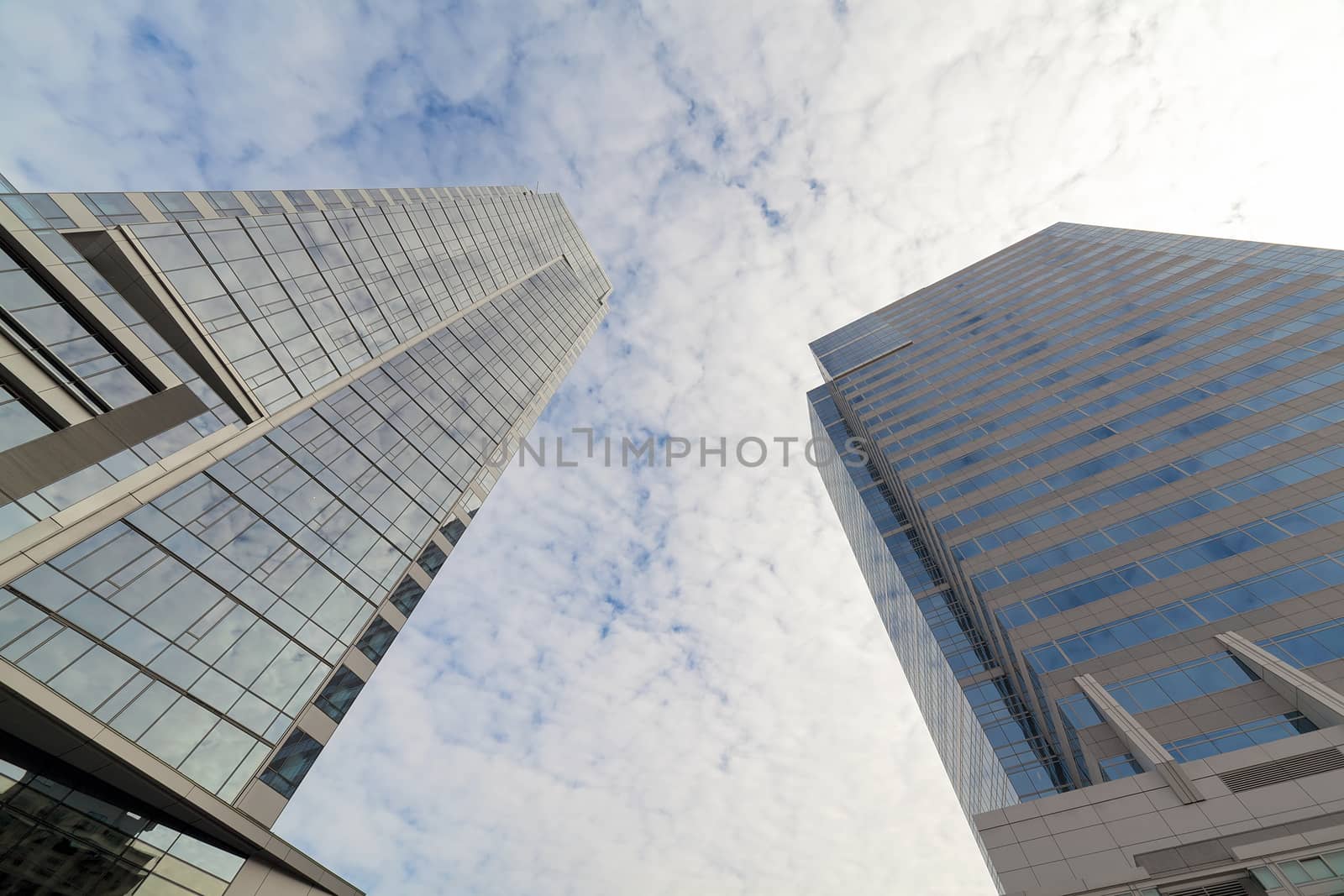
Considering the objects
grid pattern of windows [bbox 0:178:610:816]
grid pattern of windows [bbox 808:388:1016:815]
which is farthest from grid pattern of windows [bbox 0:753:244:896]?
grid pattern of windows [bbox 808:388:1016:815]

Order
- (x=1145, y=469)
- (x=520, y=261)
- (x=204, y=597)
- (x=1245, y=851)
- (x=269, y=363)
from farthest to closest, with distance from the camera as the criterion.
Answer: (x=520, y=261) < (x=1145, y=469) < (x=269, y=363) < (x=204, y=597) < (x=1245, y=851)

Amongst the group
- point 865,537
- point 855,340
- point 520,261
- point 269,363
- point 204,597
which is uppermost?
point 855,340

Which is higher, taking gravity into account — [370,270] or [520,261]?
[520,261]

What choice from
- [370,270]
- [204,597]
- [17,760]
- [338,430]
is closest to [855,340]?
[370,270]

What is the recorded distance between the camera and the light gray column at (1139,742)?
72.2ft

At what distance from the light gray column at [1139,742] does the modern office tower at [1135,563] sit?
4.4 inches

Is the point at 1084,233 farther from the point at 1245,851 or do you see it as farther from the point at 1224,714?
the point at 1245,851

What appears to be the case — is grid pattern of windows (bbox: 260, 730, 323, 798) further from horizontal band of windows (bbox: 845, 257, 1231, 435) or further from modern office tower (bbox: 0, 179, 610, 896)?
horizontal band of windows (bbox: 845, 257, 1231, 435)

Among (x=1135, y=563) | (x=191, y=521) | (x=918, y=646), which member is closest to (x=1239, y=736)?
(x=1135, y=563)

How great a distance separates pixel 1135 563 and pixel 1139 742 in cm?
1291

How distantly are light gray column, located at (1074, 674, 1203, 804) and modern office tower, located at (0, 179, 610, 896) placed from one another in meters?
34.0

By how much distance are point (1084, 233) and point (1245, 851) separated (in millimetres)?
81986

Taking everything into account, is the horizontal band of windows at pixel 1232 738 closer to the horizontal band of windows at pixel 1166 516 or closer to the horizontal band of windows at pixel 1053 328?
the horizontal band of windows at pixel 1166 516

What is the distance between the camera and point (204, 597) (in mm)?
23203
